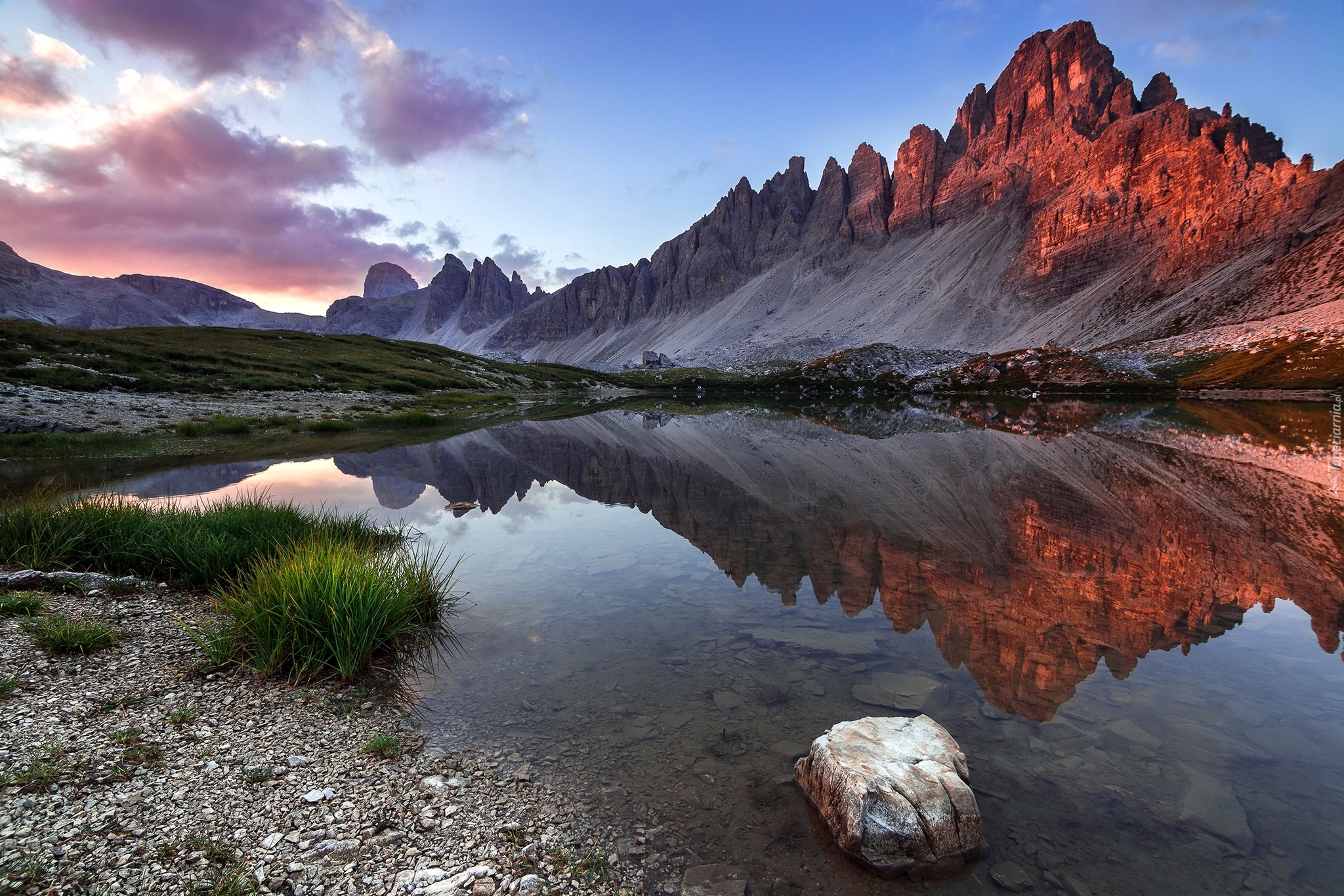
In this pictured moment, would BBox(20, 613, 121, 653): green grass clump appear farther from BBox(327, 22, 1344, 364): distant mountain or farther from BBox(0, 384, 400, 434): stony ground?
BBox(327, 22, 1344, 364): distant mountain

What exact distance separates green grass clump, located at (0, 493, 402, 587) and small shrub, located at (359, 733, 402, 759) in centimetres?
597

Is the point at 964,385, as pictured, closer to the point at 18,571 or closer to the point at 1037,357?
the point at 1037,357

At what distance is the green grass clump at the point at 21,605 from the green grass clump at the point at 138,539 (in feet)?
6.66

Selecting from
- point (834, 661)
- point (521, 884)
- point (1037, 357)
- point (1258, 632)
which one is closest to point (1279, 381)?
point (1037, 357)

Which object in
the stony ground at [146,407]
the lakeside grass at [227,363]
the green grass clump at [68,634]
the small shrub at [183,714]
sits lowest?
the small shrub at [183,714]

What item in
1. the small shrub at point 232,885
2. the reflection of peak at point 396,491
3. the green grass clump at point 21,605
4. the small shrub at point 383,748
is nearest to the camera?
the small shrub at point 232,885

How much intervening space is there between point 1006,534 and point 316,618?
17.3 meters

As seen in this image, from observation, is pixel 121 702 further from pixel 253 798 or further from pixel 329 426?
pixel 329 426

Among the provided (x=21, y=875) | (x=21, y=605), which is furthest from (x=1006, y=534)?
(x=21, y=605)

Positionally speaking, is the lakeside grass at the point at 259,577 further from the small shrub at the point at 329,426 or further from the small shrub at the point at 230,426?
the small shrub at the point at 329,426

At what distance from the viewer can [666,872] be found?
5297mm

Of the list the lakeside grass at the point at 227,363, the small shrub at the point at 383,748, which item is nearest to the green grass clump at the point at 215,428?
the lakeside grass at the point at 227,363

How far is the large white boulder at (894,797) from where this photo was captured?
17.6 feet

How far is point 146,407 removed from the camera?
151 ft
